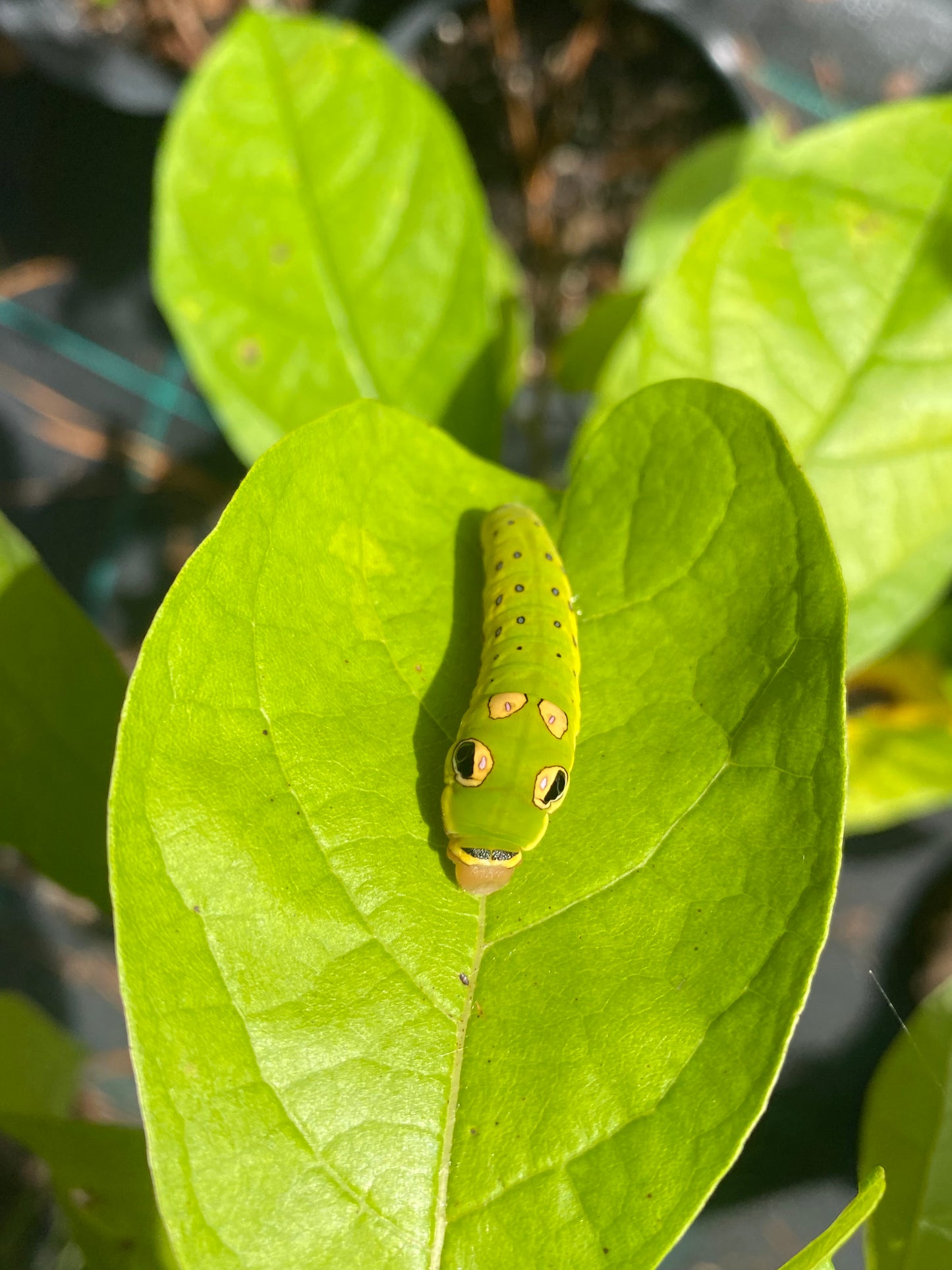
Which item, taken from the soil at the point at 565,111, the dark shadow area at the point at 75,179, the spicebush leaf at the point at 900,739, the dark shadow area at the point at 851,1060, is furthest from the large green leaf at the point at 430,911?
the dark shadow area at the point at 75,179

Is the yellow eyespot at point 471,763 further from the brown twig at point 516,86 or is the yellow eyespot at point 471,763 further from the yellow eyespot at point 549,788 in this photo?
the brown twig at point 516,86

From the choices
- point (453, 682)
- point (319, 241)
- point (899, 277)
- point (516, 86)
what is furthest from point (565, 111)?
point (453, 682)

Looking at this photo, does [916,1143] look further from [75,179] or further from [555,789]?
[75,179]

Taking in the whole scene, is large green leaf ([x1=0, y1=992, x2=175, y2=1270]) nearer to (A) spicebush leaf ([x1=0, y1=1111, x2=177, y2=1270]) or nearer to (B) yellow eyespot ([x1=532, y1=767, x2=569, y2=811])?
(A) spicebush leaf ([x1=0, y1=1111, x2=177, y2=1270])

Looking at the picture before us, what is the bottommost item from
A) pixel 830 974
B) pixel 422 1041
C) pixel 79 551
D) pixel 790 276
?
pixel 830 974

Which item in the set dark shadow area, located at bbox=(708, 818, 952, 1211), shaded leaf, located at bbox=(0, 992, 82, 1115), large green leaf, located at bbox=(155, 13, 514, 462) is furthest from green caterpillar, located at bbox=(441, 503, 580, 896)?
dark shadow area, located at bbox=(708, 818, 952, 1211)

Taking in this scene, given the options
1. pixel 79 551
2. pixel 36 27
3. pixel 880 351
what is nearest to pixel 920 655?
pixel 880 351

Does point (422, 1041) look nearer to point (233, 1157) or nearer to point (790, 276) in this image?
point (233, 1157)
